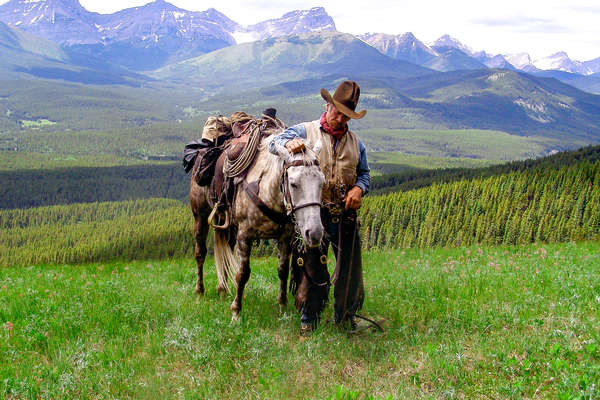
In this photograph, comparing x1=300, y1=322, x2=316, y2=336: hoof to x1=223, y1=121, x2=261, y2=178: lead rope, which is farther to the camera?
x1=223, y1=121, x2=261, y2=178: lead rope

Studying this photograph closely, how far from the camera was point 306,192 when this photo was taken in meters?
5.48

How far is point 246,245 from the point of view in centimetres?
711

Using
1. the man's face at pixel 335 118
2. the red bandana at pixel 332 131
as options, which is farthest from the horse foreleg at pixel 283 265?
the man's face at pixel 335 118

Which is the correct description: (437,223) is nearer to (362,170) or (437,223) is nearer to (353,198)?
(362,170)

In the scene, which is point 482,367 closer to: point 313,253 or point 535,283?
point 313,253

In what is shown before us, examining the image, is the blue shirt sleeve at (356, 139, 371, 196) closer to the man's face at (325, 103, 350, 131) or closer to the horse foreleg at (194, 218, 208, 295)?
the man's face at (325, 103, 350, 131)

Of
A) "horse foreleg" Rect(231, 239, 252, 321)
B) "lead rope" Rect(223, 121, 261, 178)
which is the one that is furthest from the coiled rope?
"horse foreleg" Rect(231, 239, 252, 321)

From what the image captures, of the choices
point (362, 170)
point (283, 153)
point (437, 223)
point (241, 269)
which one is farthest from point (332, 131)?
point (437, 223)

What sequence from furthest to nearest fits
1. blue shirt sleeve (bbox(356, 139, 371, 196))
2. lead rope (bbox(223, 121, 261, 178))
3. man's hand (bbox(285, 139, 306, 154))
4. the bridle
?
lead rope (bbox(223, 121, 261, 178)) → blue shirt sleeve (bbox(356, 139, 371, 196)) → man's hand (bbox(285, 139, 306, 154)) → the bridle

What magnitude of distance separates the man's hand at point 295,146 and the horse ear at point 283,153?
74 mm

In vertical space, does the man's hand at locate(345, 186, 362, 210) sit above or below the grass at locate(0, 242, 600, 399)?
above

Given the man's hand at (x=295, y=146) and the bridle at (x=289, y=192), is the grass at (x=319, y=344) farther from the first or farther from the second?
the man's hand at (x=295, y=146)

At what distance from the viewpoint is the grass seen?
494 centimetres

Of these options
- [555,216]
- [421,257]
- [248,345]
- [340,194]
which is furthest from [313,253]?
[555,216]
